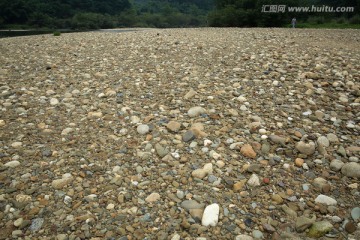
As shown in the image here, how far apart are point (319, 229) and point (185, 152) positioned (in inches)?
→ 59.2

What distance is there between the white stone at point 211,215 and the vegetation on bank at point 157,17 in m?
26.3

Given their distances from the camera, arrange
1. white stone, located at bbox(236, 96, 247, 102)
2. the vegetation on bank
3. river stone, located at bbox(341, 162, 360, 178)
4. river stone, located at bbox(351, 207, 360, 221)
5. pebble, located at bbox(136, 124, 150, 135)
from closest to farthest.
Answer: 1. river stone, located at bbox(351, 207, 360, 221)
2. river stone, located at bbox(341, 162, 360, 178)
3. pebble, located at bbox(136, 124, 150, 135)
4. white stone, located at bbox(236, 96, 247, 102)
5. the vegetation on bank

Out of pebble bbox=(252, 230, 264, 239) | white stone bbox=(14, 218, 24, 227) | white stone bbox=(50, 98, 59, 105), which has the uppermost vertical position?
white stone bbox=(50, 98, 59, 105)

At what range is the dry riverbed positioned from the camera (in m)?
2.00

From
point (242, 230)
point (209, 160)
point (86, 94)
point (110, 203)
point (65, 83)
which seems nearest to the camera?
point (242, 230)

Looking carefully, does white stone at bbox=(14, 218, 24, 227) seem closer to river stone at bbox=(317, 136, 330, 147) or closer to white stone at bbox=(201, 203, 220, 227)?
white stone at bbox=(201, 203, 220, 227)

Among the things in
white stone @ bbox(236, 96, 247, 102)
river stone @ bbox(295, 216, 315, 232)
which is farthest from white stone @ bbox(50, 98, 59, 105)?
river stone @ bbox(295, 216, 315, 232)

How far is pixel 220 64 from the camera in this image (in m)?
5.23

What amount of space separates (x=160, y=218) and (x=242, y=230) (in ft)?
2.32

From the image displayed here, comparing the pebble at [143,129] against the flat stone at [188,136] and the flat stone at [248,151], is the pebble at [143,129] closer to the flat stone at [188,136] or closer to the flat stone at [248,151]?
the flat stone at [188,136]

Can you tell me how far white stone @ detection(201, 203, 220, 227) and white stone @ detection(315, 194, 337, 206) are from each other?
96 cm

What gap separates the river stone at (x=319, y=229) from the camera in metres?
1.85

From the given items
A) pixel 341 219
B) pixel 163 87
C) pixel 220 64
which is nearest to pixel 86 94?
pixel 163 87

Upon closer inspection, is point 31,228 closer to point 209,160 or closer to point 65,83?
point 209,160
